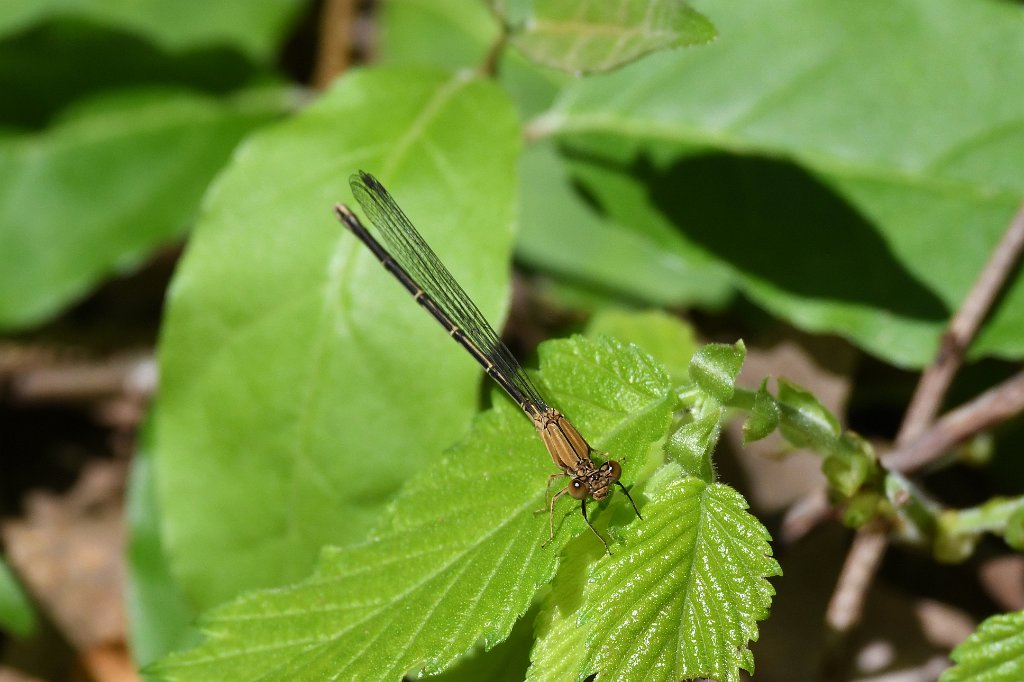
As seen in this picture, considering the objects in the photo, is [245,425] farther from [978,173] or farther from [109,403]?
[978,173]

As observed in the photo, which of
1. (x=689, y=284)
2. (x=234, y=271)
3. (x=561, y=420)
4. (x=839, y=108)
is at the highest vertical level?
(x=234, y=271)

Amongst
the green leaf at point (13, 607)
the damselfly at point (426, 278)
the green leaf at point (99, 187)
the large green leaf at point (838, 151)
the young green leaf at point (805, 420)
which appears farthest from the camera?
the green leaf at point (99, 187)

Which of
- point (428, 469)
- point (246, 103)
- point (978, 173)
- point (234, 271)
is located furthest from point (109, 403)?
point (978, 173)

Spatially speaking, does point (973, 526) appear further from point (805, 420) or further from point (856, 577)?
point (805, 420)

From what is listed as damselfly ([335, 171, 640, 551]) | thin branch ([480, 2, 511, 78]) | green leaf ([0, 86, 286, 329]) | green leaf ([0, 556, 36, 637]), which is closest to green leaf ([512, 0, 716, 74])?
thin branch ([480, 2, 511, 78])

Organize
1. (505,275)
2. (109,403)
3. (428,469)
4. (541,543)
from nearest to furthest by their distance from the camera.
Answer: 1. (541,543)
2. (428,469)
3. (505,275)
4. (109,403)

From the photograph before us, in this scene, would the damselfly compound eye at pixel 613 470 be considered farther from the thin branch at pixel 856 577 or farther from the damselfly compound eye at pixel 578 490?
the thin branch at pixel 856 577

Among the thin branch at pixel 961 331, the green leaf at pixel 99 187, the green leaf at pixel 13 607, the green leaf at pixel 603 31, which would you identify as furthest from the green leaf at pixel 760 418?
the green leaf at pixel 99 187
